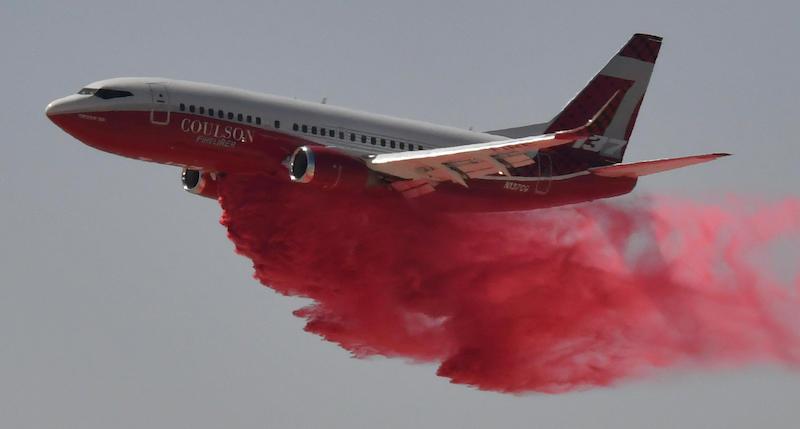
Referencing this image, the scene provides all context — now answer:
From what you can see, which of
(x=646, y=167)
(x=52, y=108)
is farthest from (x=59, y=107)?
(x=646, y=167)

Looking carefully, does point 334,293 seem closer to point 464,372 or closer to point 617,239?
point 464,372

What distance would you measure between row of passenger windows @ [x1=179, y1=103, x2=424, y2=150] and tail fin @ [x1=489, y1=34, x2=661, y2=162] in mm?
7262

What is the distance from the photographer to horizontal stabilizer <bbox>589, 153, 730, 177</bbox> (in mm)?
75444

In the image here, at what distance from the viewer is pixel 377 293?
81.3 meters

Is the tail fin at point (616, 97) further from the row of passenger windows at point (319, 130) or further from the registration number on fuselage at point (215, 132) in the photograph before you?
the registration number on fuselage at point (215, 132)

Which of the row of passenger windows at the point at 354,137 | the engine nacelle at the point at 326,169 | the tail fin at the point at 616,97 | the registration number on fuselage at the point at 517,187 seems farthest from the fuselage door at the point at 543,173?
the engine nacelle at the point at 326,169

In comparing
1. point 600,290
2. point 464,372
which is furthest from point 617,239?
point 464,372

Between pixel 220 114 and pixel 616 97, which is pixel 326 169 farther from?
pixel 616 97

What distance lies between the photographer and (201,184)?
8162cm

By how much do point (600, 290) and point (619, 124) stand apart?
22.0 feet

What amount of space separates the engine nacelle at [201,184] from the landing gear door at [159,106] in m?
4.84

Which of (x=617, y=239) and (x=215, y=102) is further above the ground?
(x=215, y=102)

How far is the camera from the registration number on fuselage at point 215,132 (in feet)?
252

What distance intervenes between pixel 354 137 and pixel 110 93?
30.2ft
